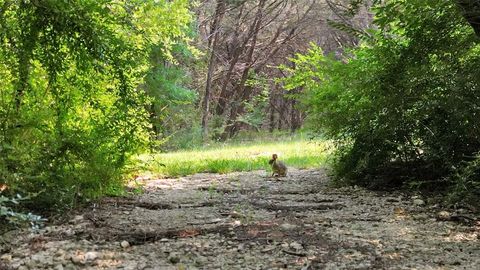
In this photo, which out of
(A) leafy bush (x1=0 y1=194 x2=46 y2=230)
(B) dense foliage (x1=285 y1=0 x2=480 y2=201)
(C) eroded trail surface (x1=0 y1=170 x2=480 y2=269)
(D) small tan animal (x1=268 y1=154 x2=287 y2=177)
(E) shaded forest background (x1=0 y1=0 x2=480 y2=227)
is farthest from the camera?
(D) small tan animal (x1=268 y1=154 x2=287 y2=177)

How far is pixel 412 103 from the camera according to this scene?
5.81 metres

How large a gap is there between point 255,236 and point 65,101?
7.47 feet

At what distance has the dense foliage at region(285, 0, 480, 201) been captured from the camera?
5.04 metres

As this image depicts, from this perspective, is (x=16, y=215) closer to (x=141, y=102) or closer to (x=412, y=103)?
(x=141, y=102)

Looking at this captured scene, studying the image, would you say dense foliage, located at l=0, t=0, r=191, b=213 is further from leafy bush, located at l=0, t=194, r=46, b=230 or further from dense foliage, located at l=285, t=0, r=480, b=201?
dense foliage, located at l=285, t=0, r=480, b=201

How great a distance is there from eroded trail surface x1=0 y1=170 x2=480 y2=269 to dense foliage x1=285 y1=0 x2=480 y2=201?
0.61 meters

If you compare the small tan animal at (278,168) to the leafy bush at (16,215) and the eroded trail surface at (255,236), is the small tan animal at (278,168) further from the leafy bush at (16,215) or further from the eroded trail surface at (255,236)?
the leafy bush at (16,215)

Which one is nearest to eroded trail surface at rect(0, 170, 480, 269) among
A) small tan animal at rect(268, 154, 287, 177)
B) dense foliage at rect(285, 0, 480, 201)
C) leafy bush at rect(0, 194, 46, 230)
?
leafy bush at rect(0, 194, 46, 230)

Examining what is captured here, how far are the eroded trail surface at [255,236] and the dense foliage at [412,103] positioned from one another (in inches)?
24.0

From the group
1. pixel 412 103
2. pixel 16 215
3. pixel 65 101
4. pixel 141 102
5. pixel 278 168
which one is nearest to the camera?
pixel 16 215

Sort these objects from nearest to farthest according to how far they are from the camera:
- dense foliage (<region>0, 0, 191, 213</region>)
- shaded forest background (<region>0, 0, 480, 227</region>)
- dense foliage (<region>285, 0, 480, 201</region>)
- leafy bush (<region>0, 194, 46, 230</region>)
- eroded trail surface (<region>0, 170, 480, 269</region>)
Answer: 1. leafy bush (<region>0, 194, 46, 230</region>)
2. eroded trail surface (<region>0, 170, 480, 269</region>)
3. dense foliage (<region>0, 0, 191, 213</region>)
4. shaded forest background (<region>0, 0, 480, 227</region>)
5. dense foliage (<region>285, 0, 480, 201</region>)

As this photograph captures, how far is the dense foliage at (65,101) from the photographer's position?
12.6 ft

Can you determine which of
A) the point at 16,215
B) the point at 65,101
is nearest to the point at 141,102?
the point at 65,101

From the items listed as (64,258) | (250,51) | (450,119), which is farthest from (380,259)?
(250,51)
